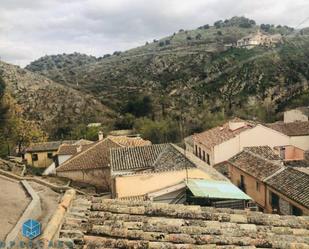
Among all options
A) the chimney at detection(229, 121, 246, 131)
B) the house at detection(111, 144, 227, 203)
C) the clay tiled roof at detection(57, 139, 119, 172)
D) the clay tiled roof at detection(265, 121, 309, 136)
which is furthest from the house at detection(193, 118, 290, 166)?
the house at detection(111, 144, 227, 203)

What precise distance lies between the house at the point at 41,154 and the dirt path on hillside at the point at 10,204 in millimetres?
36234

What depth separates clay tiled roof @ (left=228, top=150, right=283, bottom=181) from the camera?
20688 millimetres

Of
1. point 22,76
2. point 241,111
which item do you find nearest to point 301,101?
point 241,111

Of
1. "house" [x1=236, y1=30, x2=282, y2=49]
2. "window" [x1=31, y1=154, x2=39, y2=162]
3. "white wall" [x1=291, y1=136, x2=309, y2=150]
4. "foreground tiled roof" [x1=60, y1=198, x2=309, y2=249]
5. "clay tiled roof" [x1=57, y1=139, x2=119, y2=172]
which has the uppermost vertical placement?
"house" [x1=236, y1=30, x2=282, y2=49]

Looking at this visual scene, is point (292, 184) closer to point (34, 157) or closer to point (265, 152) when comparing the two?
point (265, 152)

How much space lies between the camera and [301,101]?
57.7m

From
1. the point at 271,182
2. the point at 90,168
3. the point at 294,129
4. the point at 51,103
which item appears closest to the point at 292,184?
the point at 271,182

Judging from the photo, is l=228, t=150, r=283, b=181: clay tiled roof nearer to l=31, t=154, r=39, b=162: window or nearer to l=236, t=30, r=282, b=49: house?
l=31, t=154, r=39, b=162: window

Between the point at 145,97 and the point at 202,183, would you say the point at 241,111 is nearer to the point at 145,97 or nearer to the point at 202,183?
the point at 145,97

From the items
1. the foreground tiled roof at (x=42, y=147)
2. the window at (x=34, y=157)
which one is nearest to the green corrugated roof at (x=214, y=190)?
the foreground tiled roof at (x=42, y=147)

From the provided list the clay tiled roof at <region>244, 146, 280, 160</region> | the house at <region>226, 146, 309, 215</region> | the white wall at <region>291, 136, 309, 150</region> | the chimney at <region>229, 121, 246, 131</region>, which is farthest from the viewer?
the chimney at <region>229, 121, 246, 131</region>

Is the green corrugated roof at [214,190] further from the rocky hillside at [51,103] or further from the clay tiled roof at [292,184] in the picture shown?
the rocky hillside at [51,103]

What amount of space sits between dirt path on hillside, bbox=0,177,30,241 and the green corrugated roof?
706cm

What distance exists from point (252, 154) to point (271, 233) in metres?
18.9
